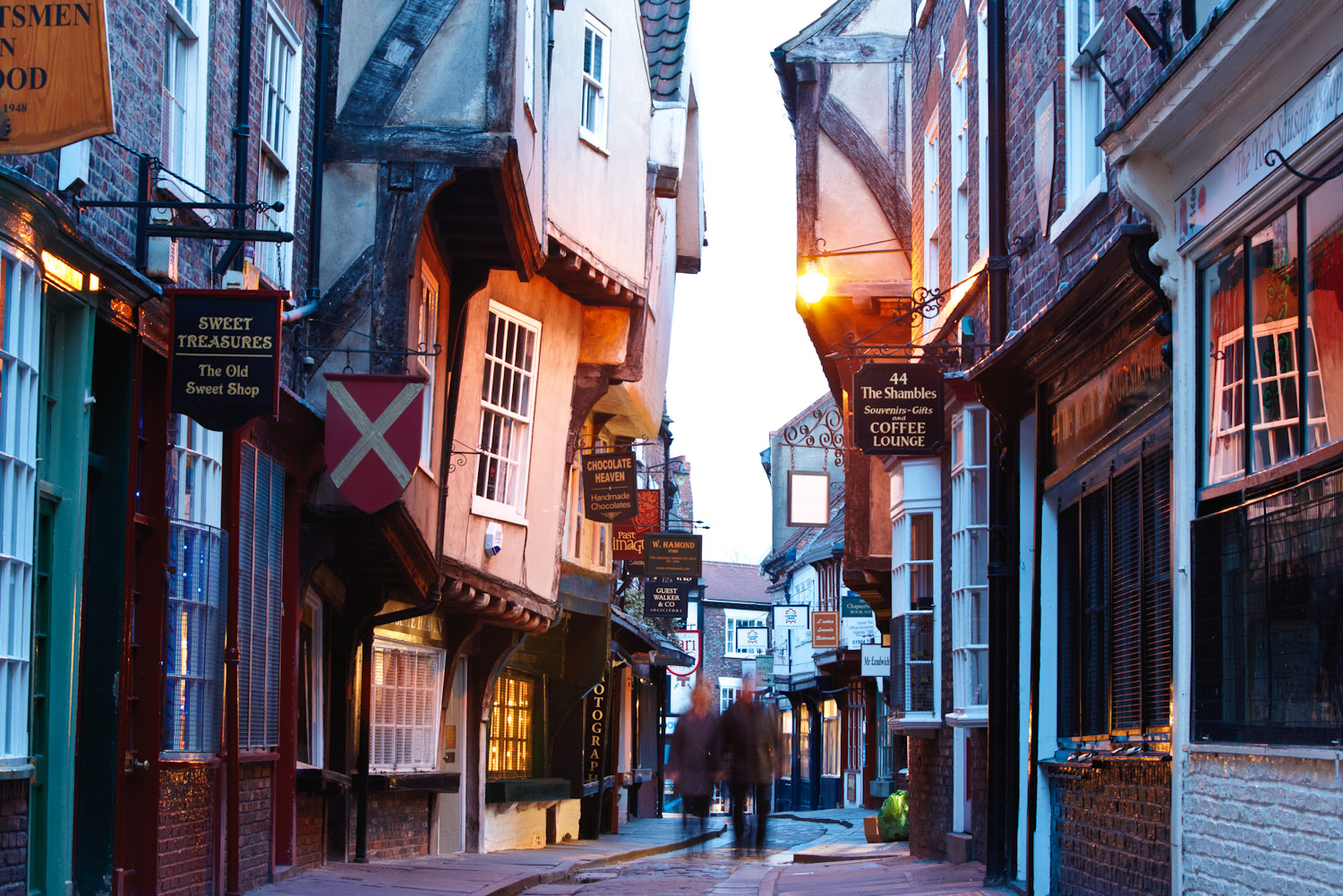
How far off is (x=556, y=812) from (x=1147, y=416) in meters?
16.9

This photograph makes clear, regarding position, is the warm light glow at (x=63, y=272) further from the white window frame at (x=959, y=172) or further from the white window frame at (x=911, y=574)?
the white window frame at (x=911, y=574)

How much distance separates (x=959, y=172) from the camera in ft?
46.4

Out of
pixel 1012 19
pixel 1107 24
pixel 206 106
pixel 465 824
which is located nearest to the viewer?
pixel 1107 24

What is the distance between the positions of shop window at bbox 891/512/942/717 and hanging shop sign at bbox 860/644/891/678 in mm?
6956

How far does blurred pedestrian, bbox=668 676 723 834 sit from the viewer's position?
52.5 feet

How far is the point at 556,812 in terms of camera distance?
2364cm

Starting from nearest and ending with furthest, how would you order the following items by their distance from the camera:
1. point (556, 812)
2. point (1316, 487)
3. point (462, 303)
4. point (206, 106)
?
point (1316, 487) < point (206, 106) < point (462, 303) < point (556, 812)

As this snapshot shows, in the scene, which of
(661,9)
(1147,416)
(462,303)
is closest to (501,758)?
(462,303)

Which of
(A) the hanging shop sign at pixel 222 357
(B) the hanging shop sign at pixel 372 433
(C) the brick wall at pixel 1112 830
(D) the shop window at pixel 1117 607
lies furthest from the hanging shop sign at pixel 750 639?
(A) the hanging shop sign at pixel 222 357

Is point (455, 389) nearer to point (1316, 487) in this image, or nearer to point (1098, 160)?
point (1098, 160)

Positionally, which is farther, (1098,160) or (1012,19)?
(1012,19)

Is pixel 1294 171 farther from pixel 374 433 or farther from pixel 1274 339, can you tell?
pixel 374 433

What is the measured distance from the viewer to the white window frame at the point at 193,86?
952 cm

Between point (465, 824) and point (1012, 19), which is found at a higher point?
point (1012, 19)
